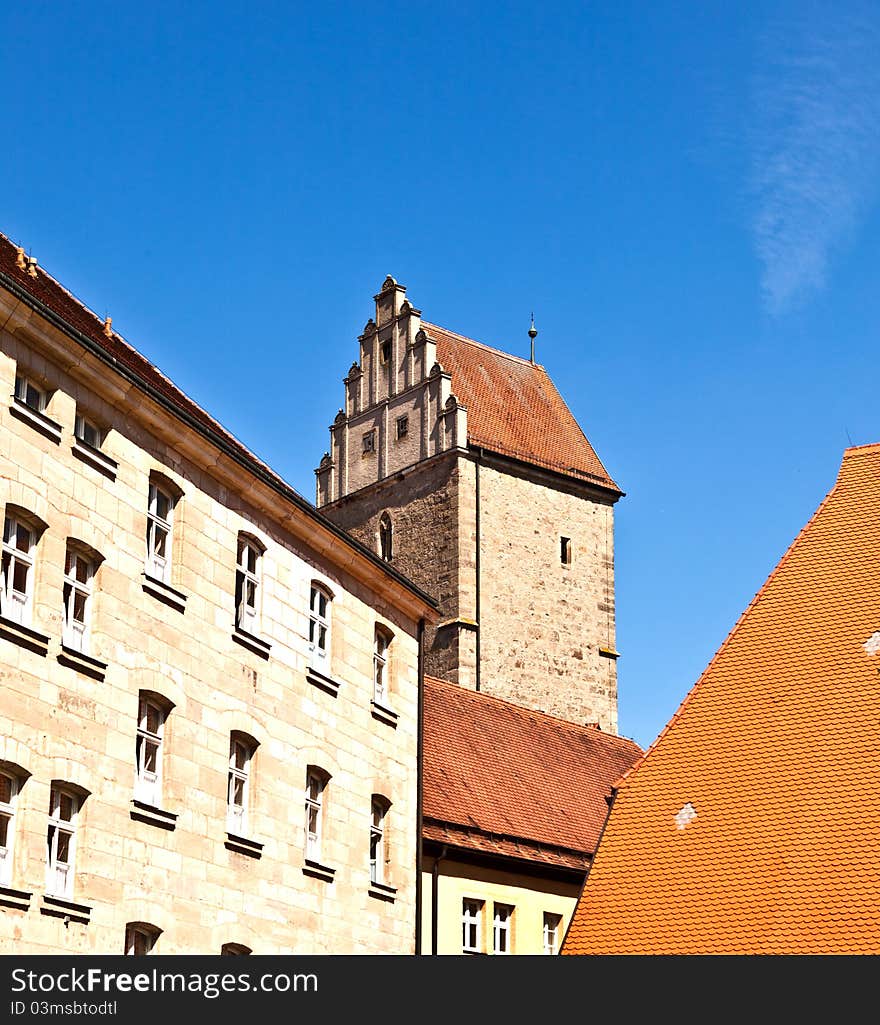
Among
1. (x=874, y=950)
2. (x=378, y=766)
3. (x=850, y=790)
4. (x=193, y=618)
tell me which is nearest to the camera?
(x=874, y=950)

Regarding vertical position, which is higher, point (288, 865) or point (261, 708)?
point (261, 708)

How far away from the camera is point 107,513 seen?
814 inches

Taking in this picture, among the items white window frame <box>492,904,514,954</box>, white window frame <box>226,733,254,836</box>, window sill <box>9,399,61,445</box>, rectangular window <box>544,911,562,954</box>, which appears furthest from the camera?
rectangular window <box>544,911,562,954</box>

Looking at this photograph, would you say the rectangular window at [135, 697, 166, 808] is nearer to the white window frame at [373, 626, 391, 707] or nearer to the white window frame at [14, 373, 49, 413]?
the white window frame at [14, 373, 49, 413]

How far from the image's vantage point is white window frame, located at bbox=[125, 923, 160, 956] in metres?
20.3

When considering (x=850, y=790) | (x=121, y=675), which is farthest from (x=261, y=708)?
(x=850, y=790)

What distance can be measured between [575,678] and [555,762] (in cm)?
1558

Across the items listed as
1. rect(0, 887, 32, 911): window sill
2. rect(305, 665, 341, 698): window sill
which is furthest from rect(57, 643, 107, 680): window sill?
Answer: rect(305, 665, 341, 698): window sill

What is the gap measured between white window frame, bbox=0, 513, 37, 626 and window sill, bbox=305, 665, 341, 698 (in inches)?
259

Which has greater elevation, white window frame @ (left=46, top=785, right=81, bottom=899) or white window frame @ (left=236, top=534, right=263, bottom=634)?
white window frame @ (left=236, top=534, right=263, bottom=634)

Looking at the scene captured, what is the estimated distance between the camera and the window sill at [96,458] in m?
20.3

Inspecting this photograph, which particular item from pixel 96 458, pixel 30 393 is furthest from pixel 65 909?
pixel 30 393

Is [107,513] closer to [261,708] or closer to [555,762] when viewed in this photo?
[261,708]
